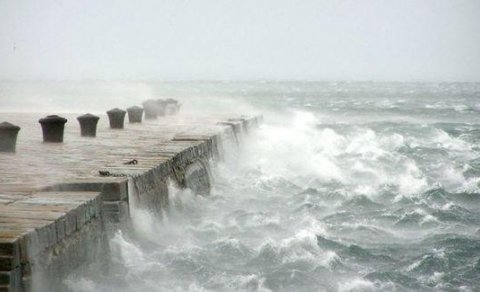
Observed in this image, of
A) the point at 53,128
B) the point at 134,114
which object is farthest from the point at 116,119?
the point at 53,128

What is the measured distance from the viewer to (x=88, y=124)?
13.4 metres

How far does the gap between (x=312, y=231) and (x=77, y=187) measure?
3.98 m

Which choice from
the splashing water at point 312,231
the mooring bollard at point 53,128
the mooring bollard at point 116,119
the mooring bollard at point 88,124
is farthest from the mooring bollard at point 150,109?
the mooring bollard at point 53,128

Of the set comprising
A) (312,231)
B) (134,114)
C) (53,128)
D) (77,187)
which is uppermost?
(53,128)

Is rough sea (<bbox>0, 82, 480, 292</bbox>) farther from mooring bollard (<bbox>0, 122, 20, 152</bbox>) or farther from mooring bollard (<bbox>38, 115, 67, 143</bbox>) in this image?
mooring bollard (<bbox>38, 115, 67, 143</bbox>)

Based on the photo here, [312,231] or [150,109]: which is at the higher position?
[150,109]

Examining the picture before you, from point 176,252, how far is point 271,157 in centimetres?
1058

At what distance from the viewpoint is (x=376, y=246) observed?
8891 millimetres

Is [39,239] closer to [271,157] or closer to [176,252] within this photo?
[176,252]

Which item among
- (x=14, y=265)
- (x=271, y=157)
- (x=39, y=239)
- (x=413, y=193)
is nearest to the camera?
(x=14, y=265)

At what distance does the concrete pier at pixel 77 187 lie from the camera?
4.95 meters

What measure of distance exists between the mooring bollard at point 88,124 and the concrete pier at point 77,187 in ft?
0.81

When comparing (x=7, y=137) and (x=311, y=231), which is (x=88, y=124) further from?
(x=311, y=231)

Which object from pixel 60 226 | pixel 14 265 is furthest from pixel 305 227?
pixel 14 265
